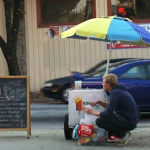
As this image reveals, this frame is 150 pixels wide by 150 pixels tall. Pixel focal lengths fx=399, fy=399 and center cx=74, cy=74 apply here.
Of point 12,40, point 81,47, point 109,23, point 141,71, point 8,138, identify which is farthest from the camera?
point 81,47

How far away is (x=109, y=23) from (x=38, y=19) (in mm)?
10474

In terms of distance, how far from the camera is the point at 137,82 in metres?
10.6

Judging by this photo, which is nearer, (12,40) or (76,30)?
(76,30)

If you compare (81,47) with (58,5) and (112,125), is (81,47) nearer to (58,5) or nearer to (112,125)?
(58,5)

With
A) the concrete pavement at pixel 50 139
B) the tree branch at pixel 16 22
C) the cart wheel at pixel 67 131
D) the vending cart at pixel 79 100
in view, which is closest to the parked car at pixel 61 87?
the concrete pavement at pixel 50 139

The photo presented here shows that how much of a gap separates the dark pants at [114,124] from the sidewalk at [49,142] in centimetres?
31

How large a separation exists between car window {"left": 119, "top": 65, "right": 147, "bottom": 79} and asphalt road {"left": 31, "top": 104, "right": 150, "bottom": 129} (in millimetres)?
1213

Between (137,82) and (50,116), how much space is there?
9.72 ft

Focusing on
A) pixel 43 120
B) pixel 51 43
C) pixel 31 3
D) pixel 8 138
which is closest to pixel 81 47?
pixel 51 43

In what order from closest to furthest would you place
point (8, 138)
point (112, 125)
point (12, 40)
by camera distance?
point (112, 125) → point (8, 138) → point (12, 40)

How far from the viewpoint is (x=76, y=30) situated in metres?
7.25

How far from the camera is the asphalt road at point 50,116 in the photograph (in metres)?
10.2

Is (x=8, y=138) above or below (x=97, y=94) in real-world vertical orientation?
below

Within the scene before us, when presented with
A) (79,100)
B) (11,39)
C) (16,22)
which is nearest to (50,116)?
(79,100)
